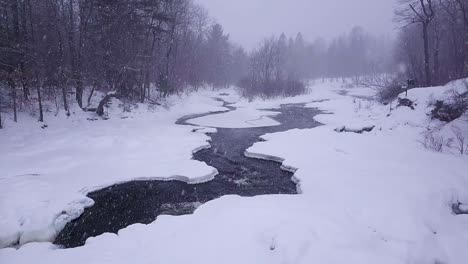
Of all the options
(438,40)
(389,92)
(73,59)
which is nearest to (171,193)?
(73,59)

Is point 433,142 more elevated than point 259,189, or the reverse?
point 433,142

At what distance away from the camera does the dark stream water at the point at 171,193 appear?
7234 millimetres

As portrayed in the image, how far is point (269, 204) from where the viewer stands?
7414mm

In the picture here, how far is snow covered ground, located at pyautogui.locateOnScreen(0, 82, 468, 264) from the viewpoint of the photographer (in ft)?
18.2

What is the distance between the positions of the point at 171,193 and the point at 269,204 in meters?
3.27

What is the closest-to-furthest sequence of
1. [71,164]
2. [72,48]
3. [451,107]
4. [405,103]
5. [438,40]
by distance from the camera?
[71,164] → [451,107] → [72,48] → [405,103] → [438,40]

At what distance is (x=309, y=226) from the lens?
6203 millimetres

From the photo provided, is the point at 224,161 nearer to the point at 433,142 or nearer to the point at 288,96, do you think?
the point at 433,142

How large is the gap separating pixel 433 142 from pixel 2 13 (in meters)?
21.1

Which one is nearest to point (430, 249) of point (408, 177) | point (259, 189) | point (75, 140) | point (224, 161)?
point (408, 177)

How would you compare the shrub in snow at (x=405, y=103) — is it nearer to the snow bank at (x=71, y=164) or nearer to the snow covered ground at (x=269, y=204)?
the snow covered ground at (x=269, y=204)

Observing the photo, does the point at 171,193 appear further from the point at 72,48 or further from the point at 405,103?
the point at 405,103

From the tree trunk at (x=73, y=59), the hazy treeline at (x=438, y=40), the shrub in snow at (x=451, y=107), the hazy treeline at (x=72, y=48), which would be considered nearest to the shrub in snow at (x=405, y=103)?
the shrub in snow at (x=451, y=107)

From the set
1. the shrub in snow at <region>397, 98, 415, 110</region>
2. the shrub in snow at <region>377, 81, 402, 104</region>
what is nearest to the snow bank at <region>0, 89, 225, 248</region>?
the shrub in snow at <region>397, 98, 415, 110</region>
